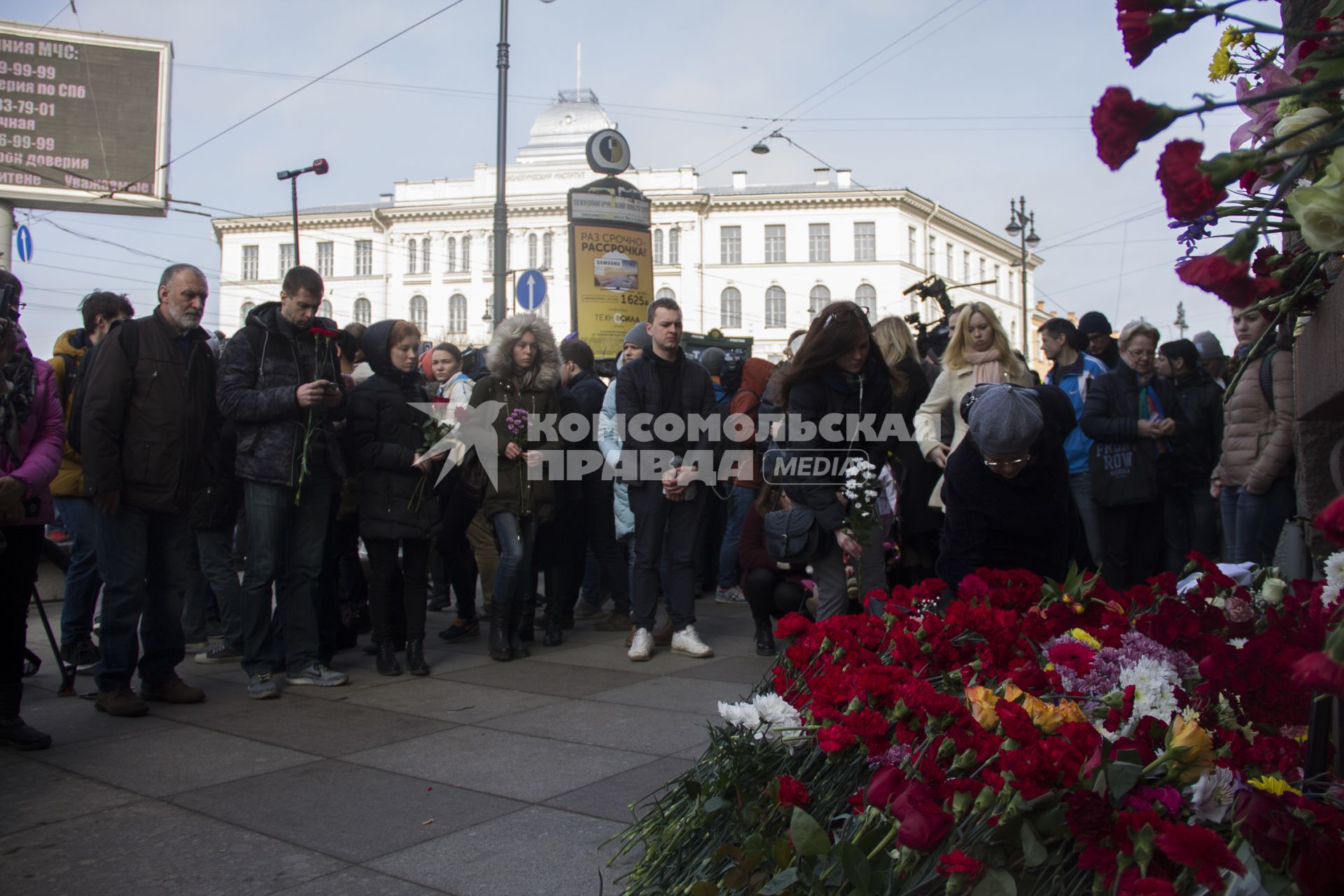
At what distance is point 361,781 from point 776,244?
6692 centimetres

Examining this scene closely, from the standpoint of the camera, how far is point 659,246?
6925 cm

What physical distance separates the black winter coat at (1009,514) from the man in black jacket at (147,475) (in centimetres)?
372

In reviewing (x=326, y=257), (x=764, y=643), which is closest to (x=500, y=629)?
(x=764, y=643)

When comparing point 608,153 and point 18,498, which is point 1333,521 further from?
point 608,153

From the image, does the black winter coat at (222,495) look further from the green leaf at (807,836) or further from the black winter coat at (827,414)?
the green leaf at (807,836)

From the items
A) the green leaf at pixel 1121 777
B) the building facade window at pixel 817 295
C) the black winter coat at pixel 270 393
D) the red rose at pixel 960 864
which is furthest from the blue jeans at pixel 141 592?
the building facade window at pixel 817 295

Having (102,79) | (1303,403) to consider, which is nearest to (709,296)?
(102,79)

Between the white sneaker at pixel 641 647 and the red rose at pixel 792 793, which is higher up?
the red rose at pixel 792 793

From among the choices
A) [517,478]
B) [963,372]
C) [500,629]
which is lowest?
[500,629]

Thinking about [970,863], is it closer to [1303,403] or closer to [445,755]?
[1303,403]

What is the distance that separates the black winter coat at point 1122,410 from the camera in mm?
6750

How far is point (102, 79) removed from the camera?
22.5 metres

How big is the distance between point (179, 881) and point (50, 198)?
77.4 feet

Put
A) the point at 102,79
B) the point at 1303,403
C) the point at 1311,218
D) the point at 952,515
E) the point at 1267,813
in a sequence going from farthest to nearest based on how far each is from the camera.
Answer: the point at 102,79
the point at 952,515
the point at 1303,403
the point at 1267,813
the point at 1311,218
